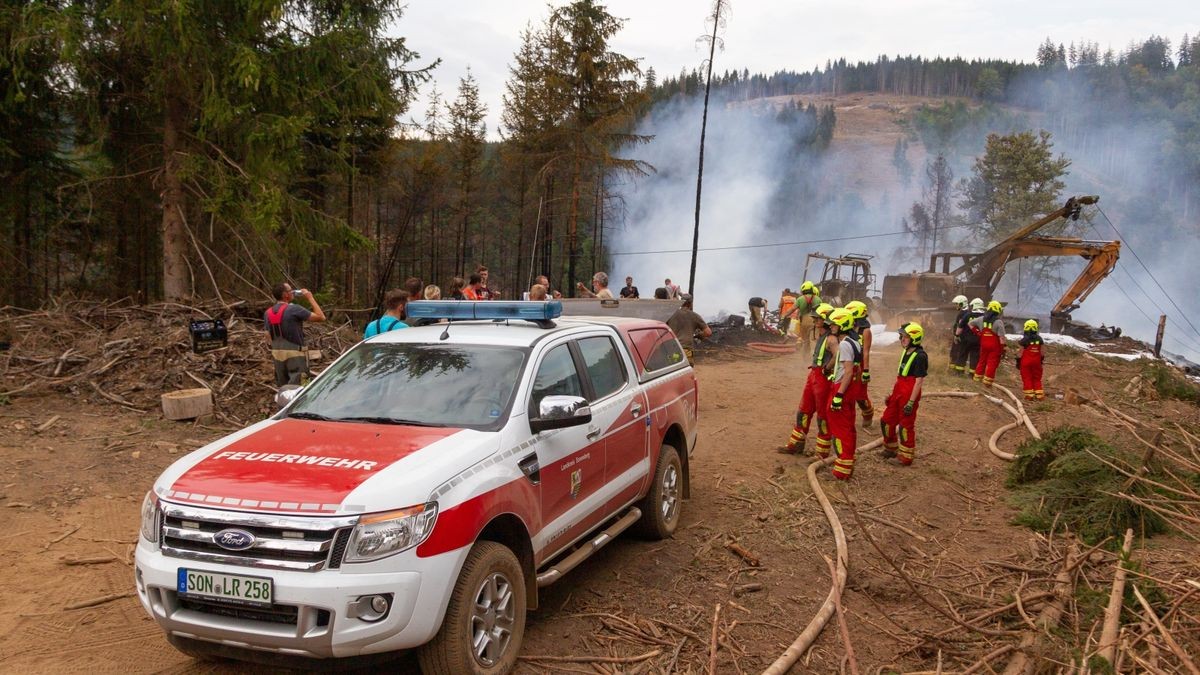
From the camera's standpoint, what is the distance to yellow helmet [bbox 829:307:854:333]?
818cm

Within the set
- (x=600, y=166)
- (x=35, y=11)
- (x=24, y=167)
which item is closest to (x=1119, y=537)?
(x=35, y=11)

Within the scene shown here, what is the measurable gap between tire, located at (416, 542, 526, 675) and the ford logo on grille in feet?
2.99

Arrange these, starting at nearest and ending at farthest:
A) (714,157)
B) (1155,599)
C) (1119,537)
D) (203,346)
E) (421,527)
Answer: (421,527) → (1155,599) → (1119,537) → (203,346) → (714,157)

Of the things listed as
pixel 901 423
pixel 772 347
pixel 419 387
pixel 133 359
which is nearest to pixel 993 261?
pixel 772 347

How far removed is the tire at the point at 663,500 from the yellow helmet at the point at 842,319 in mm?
2799

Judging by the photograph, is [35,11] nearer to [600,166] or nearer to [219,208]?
[219,208]

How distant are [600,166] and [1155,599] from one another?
962 inches

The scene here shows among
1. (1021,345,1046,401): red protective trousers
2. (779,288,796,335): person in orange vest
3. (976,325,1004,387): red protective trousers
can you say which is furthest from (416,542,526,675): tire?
(779,288,796,335): person in orange vest

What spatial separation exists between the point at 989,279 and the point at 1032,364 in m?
13.8

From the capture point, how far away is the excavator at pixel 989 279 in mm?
24141

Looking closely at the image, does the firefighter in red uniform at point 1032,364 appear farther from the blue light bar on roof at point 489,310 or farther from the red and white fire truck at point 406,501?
the blue light bar on roof at point 489,310

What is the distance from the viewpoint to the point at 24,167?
13898 millimetres

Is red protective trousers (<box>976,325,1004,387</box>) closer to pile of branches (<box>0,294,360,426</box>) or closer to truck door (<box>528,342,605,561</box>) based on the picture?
pile of branches (<box>0,294,360,426</box>)

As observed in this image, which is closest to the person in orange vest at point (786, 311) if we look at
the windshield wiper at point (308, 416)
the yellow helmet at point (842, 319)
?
the yellow helmet at point (842, 319)
